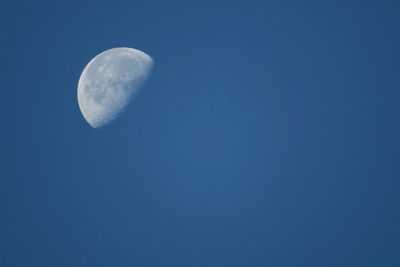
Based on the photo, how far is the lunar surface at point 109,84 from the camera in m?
5.65

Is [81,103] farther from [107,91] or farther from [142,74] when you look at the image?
[142,74]

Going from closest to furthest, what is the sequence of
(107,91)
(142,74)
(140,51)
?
(107,91)
(142,74)
(140,51)

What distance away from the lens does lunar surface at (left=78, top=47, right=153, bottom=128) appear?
565 cm

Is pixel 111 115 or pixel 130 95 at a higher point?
pixel 130 95

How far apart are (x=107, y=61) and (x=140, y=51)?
712 mm

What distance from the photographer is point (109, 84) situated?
5.65 meters

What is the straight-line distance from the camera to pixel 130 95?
19.0ft

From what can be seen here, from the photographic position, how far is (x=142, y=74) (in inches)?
235

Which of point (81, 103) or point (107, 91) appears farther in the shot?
point (81, 103)

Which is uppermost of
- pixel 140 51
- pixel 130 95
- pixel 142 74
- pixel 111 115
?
pixel 140 51

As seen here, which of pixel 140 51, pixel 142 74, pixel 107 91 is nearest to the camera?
pixel 107 91

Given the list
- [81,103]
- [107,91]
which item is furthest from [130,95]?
[81,103]

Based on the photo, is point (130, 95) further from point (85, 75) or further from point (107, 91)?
point (85, 75)

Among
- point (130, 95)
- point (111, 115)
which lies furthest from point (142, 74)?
point (111, 115)
